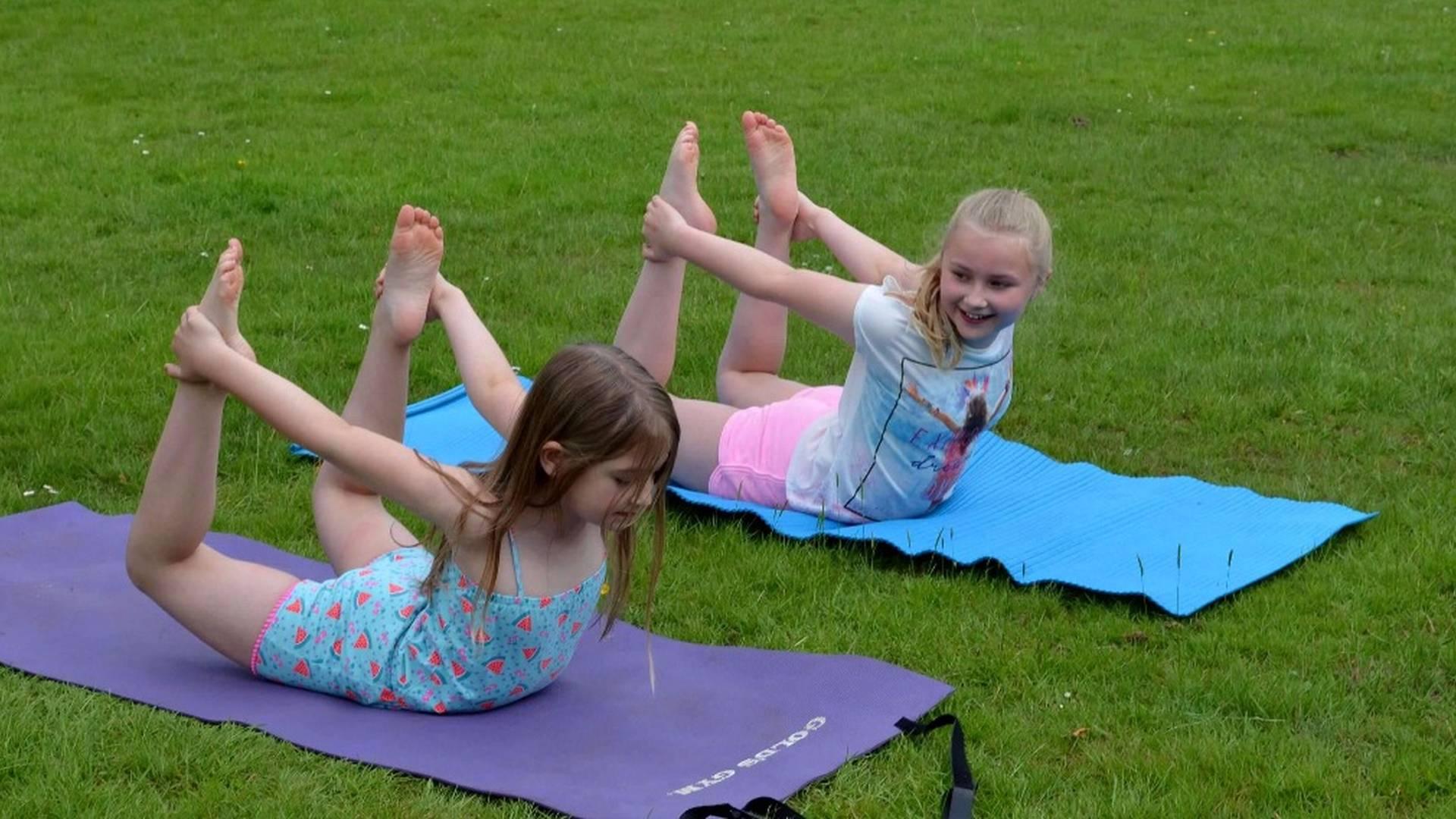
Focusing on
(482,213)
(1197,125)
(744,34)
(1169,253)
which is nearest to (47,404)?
(482,213)

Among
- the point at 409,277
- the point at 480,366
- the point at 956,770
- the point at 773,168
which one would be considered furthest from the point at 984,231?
the point at 956,770

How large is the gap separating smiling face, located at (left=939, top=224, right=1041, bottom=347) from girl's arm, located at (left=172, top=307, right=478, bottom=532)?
1634 millimetres

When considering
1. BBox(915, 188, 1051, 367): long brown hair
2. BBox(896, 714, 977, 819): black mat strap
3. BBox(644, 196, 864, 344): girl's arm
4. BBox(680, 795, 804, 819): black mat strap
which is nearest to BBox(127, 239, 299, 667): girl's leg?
BBox(680, 795, 804, 819): black mat strap

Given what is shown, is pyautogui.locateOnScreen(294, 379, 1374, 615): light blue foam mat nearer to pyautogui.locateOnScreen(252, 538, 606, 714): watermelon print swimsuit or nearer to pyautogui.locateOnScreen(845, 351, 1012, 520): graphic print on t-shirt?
pyautogui.locateOnScreen(845, 351, 1012, 520): graphic print on t-shirt

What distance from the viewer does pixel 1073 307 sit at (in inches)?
288

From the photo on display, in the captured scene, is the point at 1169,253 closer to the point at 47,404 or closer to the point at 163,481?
the point at 47,404

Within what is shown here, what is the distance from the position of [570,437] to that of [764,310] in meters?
2.16

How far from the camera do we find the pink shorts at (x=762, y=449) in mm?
5180

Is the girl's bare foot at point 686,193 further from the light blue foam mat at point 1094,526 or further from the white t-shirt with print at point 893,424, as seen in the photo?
the light blue foam mat at point 1094,526

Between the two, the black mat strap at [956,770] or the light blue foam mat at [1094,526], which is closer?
the black mat strap at [956,770]

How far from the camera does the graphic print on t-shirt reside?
4820 millimetres

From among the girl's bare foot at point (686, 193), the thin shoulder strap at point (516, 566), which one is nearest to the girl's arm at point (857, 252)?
the girl's bare foot at point (686, 193)

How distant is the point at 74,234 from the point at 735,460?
429 centimetres

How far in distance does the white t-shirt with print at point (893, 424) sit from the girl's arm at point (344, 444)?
5.16ft
